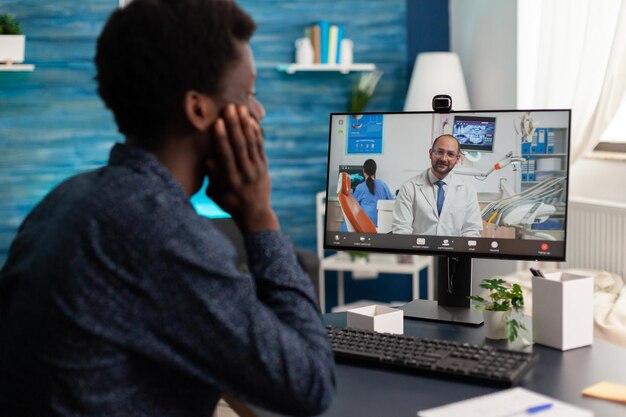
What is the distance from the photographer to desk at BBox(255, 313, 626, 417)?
1396mm

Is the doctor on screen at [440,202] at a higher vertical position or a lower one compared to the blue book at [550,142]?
lower

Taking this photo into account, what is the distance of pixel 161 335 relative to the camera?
3.52 feet

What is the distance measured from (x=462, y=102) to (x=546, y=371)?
3197mm

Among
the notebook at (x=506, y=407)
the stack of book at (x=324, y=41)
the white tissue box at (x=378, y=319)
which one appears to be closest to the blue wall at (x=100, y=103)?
the stack of book at (x=324, y=41)

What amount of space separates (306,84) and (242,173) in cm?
358

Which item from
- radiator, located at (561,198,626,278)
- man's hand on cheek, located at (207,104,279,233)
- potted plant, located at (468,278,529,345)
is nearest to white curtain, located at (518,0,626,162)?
radiator, located at (561,198,626,278)

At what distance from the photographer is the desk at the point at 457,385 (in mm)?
1396

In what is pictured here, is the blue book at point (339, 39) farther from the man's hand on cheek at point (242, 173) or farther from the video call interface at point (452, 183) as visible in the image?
the man's hand on cheek at point (242, 173)

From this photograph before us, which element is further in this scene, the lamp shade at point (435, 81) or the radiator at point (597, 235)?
the lamp shade at point (435, 81)

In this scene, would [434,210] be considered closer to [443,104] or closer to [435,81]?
[443,104]

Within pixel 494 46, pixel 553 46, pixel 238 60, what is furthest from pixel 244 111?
pixel 494 46

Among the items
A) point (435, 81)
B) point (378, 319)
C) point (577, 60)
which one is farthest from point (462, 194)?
point (435, 81)

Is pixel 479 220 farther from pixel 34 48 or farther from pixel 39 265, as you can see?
pixel 34 48

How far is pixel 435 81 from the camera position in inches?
Result: 180
